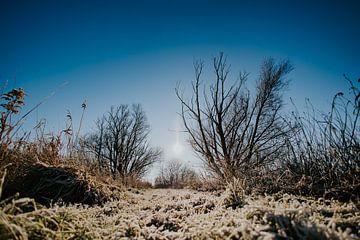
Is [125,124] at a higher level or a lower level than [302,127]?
higher

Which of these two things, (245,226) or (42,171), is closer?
(245,226)

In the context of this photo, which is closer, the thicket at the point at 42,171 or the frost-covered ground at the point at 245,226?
the frost-covered ground at the point at 245,226

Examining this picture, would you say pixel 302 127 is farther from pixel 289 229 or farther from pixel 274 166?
pixel 289 229

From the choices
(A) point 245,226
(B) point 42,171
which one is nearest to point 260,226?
(A) point 245,226

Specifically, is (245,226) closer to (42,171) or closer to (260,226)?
(260,226)

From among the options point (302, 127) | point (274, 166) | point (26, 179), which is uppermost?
point (302, 127)

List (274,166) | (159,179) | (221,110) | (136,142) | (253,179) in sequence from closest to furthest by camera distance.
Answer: (253,179) < (274,166) < (221,110) < (136,142) < (159,179)

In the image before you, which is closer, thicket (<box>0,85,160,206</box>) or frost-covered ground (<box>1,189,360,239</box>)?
frost-covered ground (<box>1,189,360,239</box>)

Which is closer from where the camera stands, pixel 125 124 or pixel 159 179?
pixel 125 124

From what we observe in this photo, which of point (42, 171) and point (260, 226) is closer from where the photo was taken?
point (260, 226)

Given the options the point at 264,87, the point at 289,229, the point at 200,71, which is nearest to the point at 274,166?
the point at 289,229

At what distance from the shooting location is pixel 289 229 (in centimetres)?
106

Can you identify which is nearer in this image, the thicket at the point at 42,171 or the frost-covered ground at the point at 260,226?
the frost-covered ground at the point at 260,226

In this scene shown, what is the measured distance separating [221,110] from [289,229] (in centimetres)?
675
